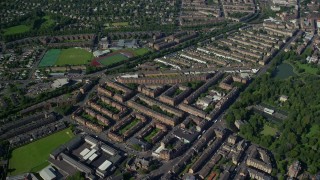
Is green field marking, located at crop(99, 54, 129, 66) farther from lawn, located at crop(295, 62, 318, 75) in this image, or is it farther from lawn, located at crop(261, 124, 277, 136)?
lawn, located at crop(295, 62, 318, 75)

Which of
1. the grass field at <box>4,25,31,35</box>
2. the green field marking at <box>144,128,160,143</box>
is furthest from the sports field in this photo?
the green field marking at <box>144,128,160,143</box>

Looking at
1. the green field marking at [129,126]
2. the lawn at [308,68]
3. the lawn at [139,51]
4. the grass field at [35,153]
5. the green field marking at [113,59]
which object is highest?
the lawn at [139,51]

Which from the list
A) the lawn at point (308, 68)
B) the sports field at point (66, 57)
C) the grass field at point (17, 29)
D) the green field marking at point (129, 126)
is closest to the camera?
the green field marking at point (129, 126)

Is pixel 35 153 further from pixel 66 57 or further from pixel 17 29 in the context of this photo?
pixel 17 29

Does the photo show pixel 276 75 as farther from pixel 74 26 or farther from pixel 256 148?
pixel 74 26

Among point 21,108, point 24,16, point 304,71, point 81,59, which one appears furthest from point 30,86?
point 304,71

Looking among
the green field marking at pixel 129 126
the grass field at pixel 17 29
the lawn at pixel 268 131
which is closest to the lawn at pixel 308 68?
the lawn at pixel 268 131

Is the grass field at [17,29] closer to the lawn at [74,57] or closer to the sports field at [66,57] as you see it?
the sports field at [66,57]
